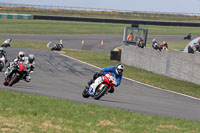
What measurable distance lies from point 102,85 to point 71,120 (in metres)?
4.55

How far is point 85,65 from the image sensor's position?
30.8 metres

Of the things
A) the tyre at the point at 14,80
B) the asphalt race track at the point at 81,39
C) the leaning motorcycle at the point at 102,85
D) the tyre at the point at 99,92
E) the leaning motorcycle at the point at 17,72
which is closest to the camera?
the leaning motorcycle at the point at 102,85

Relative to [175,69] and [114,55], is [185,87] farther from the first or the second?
[114,55]

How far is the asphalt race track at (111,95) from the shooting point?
48.8 feet

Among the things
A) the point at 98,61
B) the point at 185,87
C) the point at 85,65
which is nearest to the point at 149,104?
the point at 185,87

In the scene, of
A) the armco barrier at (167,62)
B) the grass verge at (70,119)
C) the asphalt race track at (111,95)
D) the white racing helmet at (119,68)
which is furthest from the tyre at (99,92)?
the armco barrier at (167,62)

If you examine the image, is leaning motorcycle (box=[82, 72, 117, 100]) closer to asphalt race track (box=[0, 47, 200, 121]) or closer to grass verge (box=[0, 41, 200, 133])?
asphalt race track (box=[0, 47, 200, 121])

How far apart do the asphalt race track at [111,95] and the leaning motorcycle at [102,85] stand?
0.28m

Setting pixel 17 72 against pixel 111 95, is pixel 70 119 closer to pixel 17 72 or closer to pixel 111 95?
pixel 17 72

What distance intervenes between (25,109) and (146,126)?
3324 mm

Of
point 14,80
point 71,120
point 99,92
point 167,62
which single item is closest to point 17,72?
point 14,80

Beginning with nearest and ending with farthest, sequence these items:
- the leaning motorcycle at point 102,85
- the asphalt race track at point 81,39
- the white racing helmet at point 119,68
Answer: the white racing helmet at point 119,68, the leaning motorcycle at point 102,85, the asphalt race track at point 81,39

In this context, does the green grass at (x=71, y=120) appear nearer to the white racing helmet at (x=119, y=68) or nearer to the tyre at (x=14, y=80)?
the white racing helmet at (x=119, y=68)

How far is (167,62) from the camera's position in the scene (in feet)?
90.9
